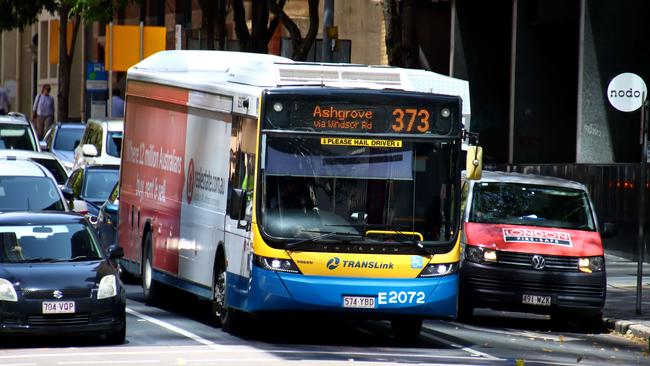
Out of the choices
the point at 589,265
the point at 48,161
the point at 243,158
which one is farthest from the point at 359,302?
the point at 48,161

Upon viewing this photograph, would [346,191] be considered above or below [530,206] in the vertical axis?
above

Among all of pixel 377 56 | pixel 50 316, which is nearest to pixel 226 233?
pixel 50 316

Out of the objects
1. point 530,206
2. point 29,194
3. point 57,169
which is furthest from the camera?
point 57,169

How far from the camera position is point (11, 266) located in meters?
16.2

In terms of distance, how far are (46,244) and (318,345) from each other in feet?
9.61

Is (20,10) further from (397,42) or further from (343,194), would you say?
(343,194)

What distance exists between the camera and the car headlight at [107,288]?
52.9 feet

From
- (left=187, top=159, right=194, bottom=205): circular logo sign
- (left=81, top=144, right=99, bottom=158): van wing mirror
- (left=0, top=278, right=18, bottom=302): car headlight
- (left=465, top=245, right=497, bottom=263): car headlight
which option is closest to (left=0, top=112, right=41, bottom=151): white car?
(left=81, top=144, right=99, bottom=158): van wing mirror

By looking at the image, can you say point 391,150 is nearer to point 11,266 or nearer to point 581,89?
point 11,266

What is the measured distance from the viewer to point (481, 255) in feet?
63.9

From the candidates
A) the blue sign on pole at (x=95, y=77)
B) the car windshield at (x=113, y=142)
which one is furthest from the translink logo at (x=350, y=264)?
the blue sign on pole at (x=95, y=77)

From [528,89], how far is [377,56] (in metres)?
7.71

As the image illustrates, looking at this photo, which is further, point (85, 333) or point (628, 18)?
point (628, 18)

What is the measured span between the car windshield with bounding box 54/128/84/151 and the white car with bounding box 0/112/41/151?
717 centimetres
